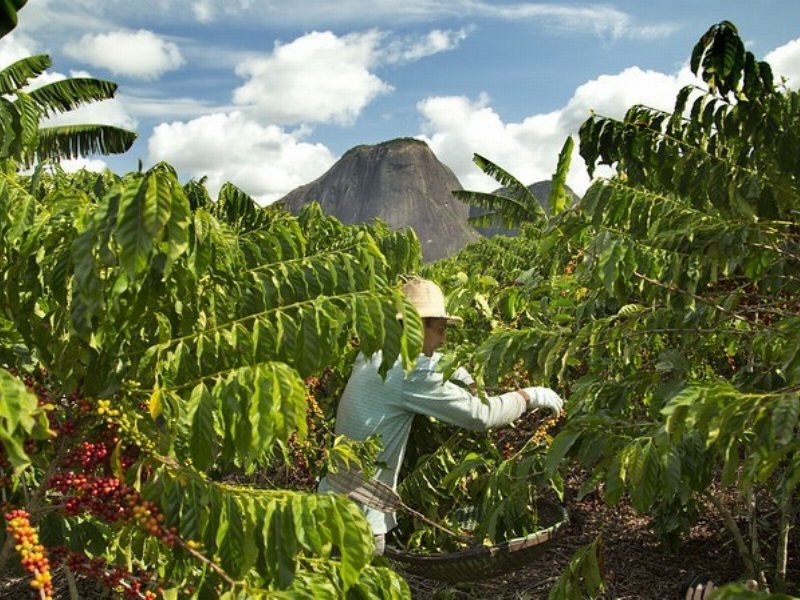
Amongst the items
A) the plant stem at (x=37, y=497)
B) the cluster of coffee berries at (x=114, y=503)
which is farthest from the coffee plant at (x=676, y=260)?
the plant stem at (x=37, y=497)

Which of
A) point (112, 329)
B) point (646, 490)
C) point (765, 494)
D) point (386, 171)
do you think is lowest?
point (765, 494)

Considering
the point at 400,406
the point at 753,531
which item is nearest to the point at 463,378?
the point at 400,406

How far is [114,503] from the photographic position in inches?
63.7

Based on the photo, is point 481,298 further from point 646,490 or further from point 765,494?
point 646,490

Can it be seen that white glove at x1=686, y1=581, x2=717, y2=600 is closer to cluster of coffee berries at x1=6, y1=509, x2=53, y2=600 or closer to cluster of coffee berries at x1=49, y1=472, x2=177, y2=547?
cluster of coffee berries at x1=49, y1=472, x2=177, y2=547

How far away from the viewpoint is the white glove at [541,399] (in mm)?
3318

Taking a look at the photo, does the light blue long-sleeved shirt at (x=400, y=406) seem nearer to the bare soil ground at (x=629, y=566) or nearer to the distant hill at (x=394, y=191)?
the bare soil ground at (x=629, y=566)

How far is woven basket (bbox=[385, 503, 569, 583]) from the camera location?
2920mm

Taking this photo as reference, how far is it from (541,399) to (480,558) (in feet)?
2.53

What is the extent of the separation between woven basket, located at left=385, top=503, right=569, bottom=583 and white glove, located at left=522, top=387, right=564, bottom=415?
1.68 feet

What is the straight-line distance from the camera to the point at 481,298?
4.43m

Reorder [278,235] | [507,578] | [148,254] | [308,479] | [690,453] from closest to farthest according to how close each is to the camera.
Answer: [148,254], [690,453], [278,235], [507,578], [308,479]

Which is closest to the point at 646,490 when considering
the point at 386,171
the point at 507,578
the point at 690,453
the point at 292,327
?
the point at 690,453

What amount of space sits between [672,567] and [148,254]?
3.68m
